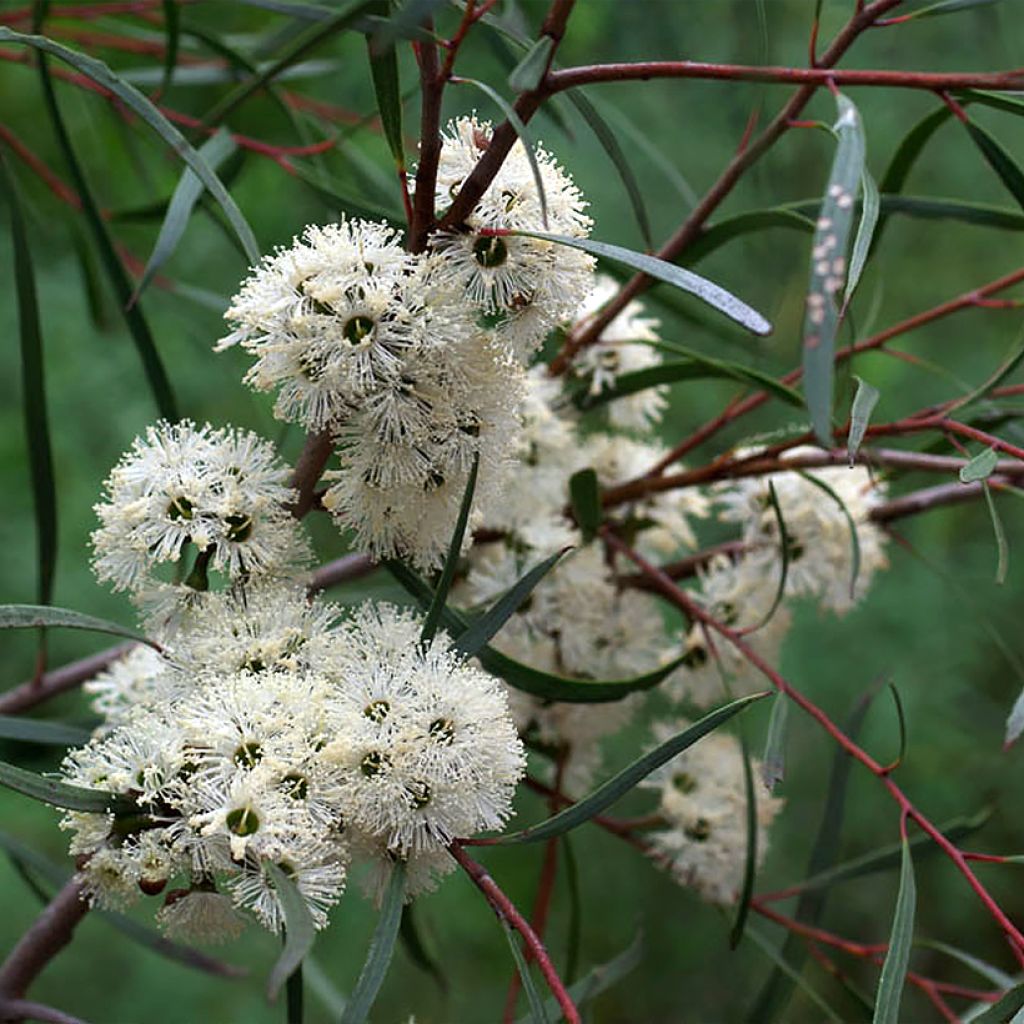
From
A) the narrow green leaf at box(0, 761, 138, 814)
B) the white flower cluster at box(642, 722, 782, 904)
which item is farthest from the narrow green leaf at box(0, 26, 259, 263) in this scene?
the white flower cluster at box(642, 722, 782, 904)

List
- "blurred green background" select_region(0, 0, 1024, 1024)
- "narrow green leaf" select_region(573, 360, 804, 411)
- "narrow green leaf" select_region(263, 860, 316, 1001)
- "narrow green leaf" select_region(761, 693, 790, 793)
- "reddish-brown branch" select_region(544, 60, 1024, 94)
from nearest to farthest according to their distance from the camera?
1. "narrow green leaf" select_region(263, 860, 316, 1001)
2. "reddish-brown branch" select_region(544, 60, 1024, 94)
3. "narrow green leaf" select_region(761, 693, 790, 793)
4. "narrow green leaf" select_region(573, 360, 804, 411)
5. "blurred green background" select_region(0, 0, 1024, 1024)

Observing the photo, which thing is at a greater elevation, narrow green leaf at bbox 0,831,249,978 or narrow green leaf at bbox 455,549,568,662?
narrow green leaf at bbox 455,549,568,662

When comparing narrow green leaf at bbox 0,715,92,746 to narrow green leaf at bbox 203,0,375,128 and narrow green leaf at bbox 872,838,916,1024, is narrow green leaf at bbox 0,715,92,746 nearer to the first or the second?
narrow green leaf at bbox 203,0,375,128

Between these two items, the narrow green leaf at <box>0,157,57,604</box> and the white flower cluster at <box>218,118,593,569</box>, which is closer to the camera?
the white flower cluster at <box>218,118,593,569</box>

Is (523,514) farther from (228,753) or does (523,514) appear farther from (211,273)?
(211,273)

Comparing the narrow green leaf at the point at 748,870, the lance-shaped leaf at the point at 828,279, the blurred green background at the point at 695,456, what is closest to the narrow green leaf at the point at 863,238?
the lance-shaped leaf at the point at 828,279

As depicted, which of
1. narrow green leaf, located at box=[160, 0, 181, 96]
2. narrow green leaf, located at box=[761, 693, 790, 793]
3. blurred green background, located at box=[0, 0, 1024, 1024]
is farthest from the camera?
blurred green background, located at box=[0, 0, 1024, 1024]

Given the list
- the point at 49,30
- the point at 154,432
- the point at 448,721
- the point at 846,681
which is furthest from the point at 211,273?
the point at 448,721

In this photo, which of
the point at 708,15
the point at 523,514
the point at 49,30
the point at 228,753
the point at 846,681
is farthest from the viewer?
the point at 846,681
